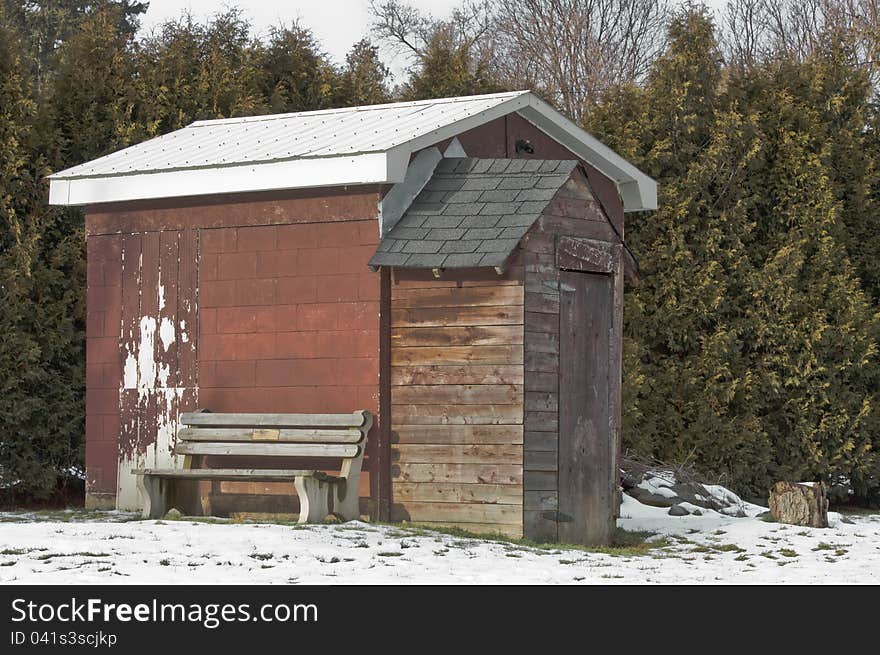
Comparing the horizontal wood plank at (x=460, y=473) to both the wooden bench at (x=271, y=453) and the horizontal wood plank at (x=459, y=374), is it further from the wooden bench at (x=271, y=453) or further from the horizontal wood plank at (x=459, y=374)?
the horizontal wood plank at (x=459, y=374)

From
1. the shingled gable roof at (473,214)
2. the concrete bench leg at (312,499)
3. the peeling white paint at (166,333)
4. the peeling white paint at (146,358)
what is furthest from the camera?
the peeling white paint at (146,358)

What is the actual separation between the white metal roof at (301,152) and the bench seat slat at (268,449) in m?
2.09

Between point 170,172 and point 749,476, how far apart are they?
23.3 ft

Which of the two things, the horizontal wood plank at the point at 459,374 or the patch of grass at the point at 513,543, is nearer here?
the patch of grass at the point at 513,543

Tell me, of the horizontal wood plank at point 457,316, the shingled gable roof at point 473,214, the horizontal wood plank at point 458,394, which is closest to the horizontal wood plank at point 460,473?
the horizontal wood plank at point 458,394

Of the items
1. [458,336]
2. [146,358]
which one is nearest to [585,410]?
[458,336]

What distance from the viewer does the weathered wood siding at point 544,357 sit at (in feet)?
37.4

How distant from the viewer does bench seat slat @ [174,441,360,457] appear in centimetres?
1142

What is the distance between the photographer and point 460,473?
11.5 metres

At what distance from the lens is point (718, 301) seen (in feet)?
52.0

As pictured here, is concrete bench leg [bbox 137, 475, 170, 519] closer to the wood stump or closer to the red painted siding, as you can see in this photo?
the red painted siding
